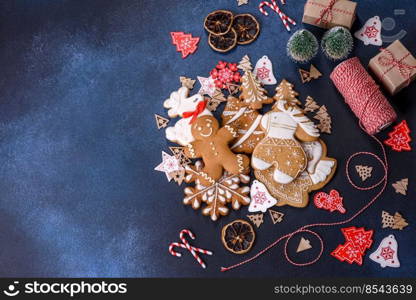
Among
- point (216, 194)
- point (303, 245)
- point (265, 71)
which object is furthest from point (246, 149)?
point (303, 245)

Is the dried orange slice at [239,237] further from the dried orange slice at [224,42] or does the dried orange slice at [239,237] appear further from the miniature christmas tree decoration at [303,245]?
the dried orange slice at [224,42]

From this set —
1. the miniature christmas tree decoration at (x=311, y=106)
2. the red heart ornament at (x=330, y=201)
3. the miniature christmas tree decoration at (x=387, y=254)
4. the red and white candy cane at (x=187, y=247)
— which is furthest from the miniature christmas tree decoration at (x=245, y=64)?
the miniature christmas tree decoration at (x=387, y=254)

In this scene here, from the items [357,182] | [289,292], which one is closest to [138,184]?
[289,292]

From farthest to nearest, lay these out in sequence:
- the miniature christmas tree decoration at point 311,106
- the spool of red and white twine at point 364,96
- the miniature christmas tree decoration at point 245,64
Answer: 1. the miniature christmas tree decoration at point 245,64
2. the miniature christmas tree decoration at point 311,106
3. the spool of red and white twine at point 364,96

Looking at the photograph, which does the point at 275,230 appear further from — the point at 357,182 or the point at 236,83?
the point at 236,83

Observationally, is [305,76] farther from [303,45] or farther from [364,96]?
[364,96]
